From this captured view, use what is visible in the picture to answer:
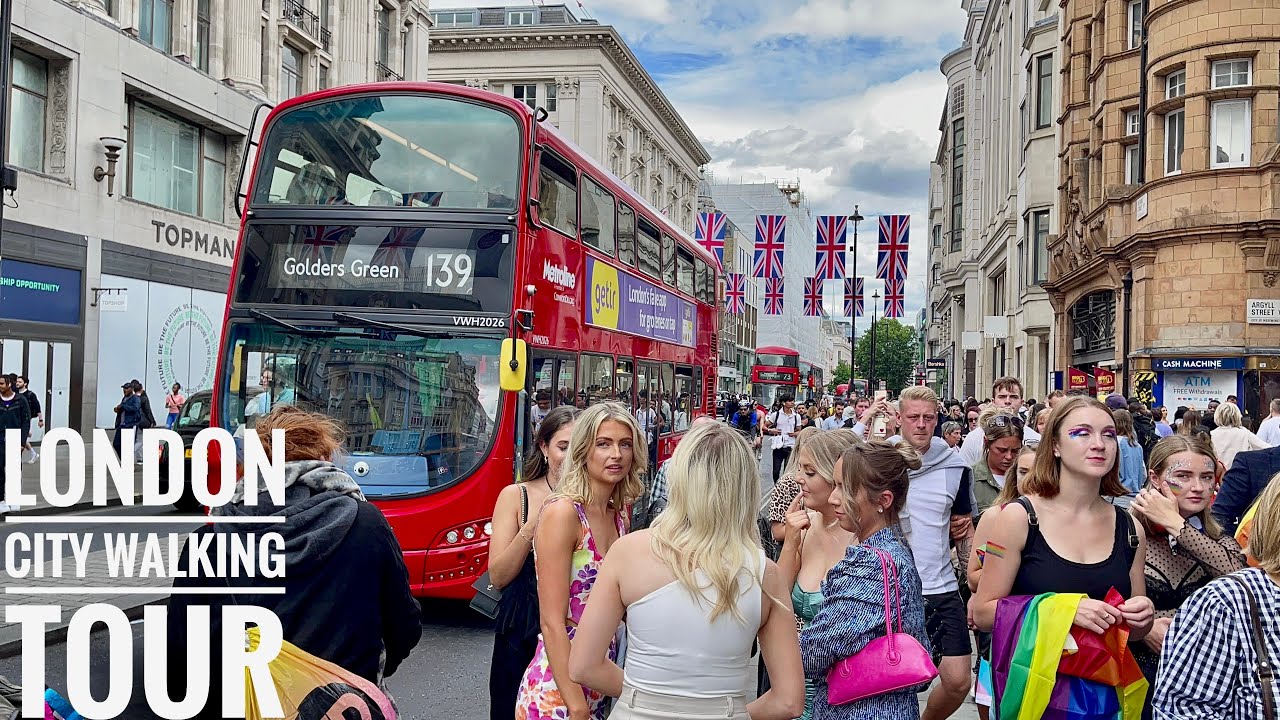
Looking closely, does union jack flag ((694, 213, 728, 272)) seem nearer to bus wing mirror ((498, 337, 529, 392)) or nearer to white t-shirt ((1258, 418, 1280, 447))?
white t-shirt ((1258, 418, 1280, 447))

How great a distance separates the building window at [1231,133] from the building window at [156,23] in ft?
74.4

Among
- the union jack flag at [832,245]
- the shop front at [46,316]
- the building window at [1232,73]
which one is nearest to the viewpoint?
the building window at [1232,73]

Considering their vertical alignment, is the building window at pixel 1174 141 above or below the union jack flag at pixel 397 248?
above

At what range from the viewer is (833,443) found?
4332 mm

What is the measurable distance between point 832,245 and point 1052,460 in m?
29.2

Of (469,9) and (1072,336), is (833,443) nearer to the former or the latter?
(1072,336)

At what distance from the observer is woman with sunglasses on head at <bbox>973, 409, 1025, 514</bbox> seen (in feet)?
22.8

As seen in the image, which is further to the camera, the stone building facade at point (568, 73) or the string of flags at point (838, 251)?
the stone building facade at point (568, 73)

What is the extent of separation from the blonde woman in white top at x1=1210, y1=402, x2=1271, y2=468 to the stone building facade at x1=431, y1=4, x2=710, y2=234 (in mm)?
50735

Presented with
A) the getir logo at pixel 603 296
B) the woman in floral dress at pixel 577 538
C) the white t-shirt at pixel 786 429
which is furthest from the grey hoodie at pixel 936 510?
the white t-shirt at pixel 786 429

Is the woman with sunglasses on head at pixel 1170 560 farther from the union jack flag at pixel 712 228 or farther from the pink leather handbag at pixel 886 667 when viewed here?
the union jack flag at pixel 712 228

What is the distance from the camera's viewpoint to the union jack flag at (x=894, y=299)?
32.5 metres

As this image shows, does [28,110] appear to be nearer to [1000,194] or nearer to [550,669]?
[550,669]

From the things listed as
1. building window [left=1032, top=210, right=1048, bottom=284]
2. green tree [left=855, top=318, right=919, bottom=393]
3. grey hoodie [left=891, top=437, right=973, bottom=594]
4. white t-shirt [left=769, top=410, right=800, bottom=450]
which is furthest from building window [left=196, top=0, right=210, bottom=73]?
green tree [left=855, top=318, right=919, bottom=393]
